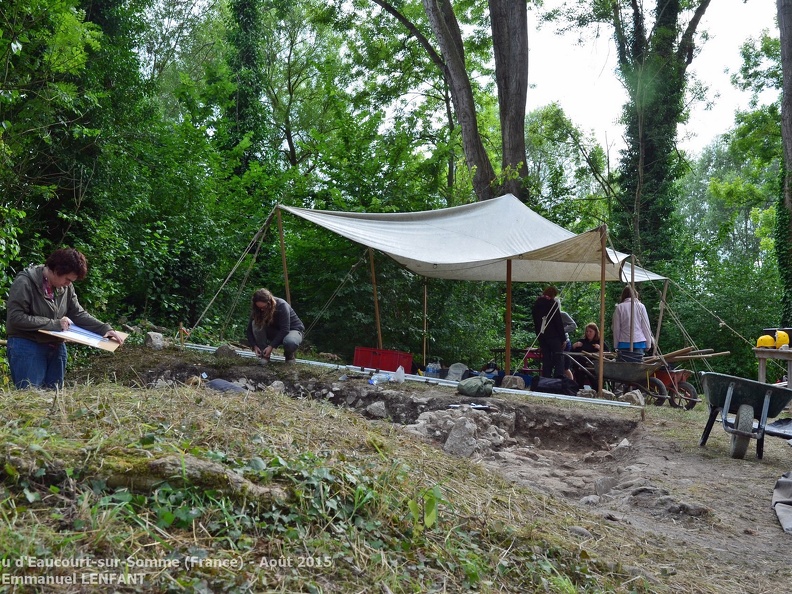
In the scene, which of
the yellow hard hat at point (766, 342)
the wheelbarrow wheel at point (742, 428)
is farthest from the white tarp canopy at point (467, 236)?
the wheelbarrow wheel at point (742, 428)

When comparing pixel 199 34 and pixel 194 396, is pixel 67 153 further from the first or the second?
pixel 199 34

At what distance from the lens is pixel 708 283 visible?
15578 millimetres

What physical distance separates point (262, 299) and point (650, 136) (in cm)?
1255

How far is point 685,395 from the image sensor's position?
940 centimetres

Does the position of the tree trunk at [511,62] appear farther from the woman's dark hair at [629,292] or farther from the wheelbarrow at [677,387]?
the wheelbarrow at [677,387]

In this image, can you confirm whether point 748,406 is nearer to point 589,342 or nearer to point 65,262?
point 589,342

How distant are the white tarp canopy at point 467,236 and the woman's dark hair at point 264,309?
4.37ft

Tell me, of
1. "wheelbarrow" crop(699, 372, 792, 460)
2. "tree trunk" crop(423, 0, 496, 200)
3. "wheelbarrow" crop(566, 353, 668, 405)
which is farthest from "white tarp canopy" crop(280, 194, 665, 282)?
"tree trunk" crop(423, 0, 496, 200)

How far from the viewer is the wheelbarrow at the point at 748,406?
18.4 feet

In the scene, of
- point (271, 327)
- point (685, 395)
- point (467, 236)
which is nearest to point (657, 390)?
point (685, 395)

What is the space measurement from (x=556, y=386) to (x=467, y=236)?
2.28 metres

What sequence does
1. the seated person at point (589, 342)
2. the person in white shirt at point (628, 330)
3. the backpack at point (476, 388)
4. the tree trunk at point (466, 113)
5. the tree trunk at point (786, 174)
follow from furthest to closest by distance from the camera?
the tree trunk at point (466, 113)
the tree trunk at point (786, 174)
the seated person at point (589, 342)
the person in white shirt at point (628, 330)
the backpack at point (476, 388)

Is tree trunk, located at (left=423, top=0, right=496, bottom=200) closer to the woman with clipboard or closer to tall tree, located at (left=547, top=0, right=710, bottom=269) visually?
tall tree, located at (left=547, top=0, right=710, bottom=269)

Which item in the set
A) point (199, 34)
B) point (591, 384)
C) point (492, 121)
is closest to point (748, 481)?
point (591, 384)
